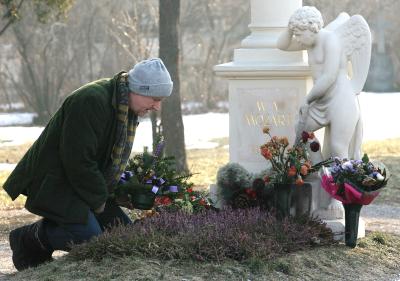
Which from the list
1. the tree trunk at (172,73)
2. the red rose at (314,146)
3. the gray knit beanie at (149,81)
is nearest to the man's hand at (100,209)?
the gray knit beanie at (149,81)

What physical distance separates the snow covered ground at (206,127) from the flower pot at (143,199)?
1347 cm

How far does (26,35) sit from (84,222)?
22234 mm

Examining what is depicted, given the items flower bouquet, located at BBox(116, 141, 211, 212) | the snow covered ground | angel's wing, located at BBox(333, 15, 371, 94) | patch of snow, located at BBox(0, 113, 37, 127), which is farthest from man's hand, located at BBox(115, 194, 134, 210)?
patch of snow, located at BBox(0, 113, 37, 127)

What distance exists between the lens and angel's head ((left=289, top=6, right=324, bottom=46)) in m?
7.68

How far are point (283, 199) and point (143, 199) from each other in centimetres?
117

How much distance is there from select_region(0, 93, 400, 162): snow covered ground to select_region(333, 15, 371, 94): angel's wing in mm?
12717

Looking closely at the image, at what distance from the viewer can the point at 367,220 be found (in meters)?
9.98

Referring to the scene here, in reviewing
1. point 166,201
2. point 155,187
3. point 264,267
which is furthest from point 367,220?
point 264,267

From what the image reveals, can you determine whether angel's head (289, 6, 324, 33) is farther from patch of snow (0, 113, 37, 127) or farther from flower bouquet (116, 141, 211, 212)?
patch of snow (0, 113, 37, 127)

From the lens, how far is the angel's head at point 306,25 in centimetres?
768

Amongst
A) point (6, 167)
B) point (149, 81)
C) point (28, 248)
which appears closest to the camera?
point (149, 81)

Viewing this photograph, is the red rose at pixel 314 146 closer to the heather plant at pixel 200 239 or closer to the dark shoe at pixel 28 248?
the heather plant at pixel 200 239

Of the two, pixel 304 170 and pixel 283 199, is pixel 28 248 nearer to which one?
pixel 283 199

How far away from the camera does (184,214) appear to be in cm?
677
